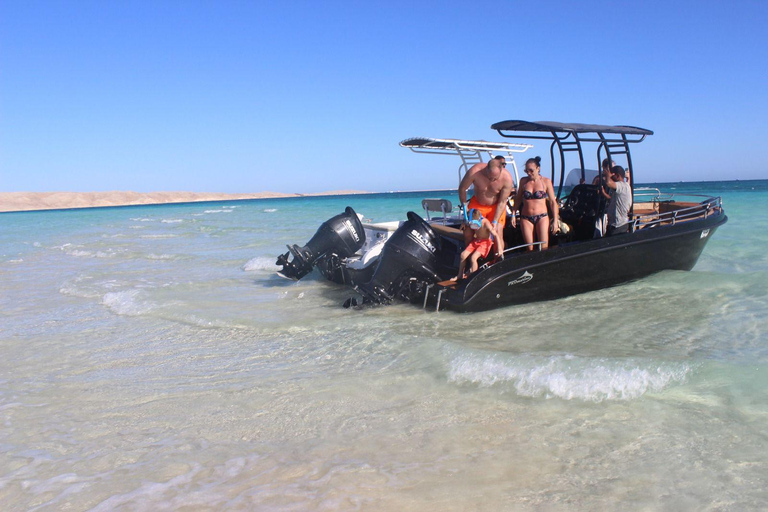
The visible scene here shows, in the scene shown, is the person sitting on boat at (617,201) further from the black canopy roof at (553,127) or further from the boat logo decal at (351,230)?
the boat logo decal at (351,230)

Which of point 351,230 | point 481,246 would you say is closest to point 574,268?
point 481,246

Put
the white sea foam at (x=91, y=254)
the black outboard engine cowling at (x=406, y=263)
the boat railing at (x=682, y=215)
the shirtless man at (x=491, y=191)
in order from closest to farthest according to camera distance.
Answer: the shirtless man at (x=491, y=191), the black outboard engine cowling at (x=406, y=263), the boat railing at (x=682, y=215), the white sea foam at (x=91, y=254)

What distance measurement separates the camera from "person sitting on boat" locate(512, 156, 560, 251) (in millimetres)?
6957

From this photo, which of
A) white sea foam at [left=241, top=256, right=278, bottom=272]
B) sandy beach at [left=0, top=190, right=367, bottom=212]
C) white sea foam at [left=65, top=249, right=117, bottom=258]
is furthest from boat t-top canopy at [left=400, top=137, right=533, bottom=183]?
sandy beach at [left=0, top=190, right=367, bottom=212]

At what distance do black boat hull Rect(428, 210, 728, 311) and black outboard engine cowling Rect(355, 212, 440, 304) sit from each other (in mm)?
286

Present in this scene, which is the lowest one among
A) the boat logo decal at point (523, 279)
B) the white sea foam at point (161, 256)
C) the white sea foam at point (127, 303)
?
the white sea foam at point (127, 303)

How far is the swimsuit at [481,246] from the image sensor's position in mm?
6622

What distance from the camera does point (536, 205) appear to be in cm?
700

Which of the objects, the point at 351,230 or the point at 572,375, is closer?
the point at 572,375

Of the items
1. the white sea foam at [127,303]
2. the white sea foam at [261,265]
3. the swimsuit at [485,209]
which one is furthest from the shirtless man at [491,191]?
the white sea foam at [261,265]

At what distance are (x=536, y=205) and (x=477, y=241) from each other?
39.2 inches

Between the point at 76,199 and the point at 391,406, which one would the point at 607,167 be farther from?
the point at 76,199

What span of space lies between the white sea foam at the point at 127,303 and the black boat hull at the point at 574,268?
3.99 m

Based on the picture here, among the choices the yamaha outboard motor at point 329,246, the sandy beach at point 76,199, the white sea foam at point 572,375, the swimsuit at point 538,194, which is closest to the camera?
the white sea foam at point 572,375
